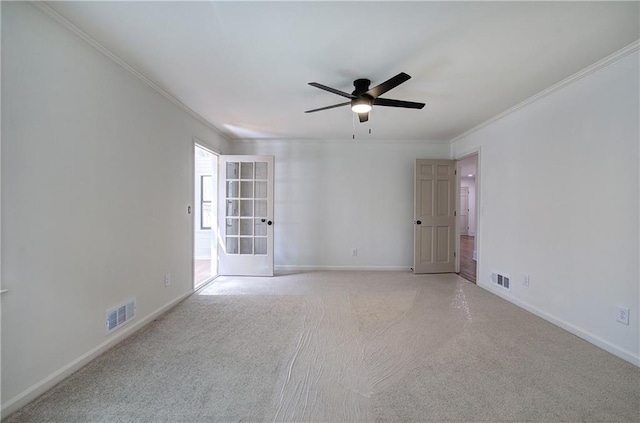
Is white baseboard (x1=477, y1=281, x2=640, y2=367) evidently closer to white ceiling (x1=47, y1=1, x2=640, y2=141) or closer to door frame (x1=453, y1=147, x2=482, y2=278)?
door frame (x1=453, y1=147, x2=482, y2=278)

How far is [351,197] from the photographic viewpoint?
476cm

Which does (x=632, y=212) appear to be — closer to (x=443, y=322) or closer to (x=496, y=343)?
(x=496, y=343)

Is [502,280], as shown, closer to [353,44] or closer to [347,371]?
[347,371]

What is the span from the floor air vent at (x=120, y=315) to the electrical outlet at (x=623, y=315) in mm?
4110

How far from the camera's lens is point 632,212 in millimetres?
1958

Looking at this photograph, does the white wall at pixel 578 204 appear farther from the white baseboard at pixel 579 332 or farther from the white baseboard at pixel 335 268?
the white baseboard at pixel 335 268

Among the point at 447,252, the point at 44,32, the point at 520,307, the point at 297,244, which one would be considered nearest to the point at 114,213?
the point at 44,32

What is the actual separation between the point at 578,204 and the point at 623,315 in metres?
0.95

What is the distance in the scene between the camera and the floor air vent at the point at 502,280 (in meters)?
3.25

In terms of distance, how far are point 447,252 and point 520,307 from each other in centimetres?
164

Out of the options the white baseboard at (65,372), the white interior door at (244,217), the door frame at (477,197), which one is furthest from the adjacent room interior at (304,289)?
the white interior door at (244,217)

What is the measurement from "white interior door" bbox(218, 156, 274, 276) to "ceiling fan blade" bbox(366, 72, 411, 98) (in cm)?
242

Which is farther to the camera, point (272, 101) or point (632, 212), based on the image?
point (272, 101)

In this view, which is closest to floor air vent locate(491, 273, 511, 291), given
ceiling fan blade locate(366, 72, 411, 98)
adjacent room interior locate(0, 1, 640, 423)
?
adjacent room interior locate(0, 1, 640, 423)
